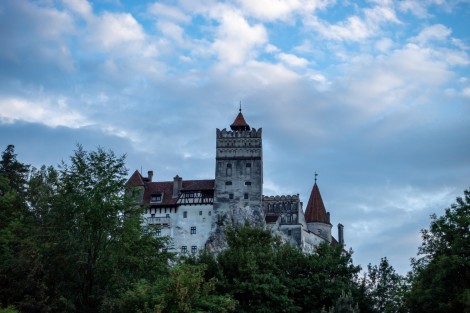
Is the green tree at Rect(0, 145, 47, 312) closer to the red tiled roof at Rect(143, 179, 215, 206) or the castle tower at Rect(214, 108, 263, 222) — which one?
the red tiled roof at Rect(143, 179, 215, 206)

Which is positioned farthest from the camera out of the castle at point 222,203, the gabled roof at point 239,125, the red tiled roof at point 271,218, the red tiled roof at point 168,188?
the gabled roof at point 239,125

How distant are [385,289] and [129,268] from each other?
20795mm

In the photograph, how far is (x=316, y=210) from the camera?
103 meters

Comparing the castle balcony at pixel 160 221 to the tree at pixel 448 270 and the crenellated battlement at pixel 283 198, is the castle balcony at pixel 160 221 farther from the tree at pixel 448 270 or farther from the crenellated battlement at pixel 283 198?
the tree at pixel 448 270

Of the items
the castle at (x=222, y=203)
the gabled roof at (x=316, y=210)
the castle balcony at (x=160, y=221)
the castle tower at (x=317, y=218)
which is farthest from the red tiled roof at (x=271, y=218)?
the castle balcony at (x=160, y=221)

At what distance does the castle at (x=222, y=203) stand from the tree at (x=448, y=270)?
45776 mm

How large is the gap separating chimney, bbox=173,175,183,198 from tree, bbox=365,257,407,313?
1665 inches

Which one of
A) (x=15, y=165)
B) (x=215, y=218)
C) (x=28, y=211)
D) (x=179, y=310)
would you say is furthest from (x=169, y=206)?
(x=179, y=310)

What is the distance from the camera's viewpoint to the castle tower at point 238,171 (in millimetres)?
91562

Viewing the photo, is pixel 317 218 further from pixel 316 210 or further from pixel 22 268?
pixel 22 268

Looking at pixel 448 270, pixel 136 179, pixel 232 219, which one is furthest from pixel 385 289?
pixel 136 179

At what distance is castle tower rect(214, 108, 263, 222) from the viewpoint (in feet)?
300

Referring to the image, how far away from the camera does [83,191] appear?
1686 inches

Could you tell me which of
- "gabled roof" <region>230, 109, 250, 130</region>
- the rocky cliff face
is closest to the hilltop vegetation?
the rocky cliff face
